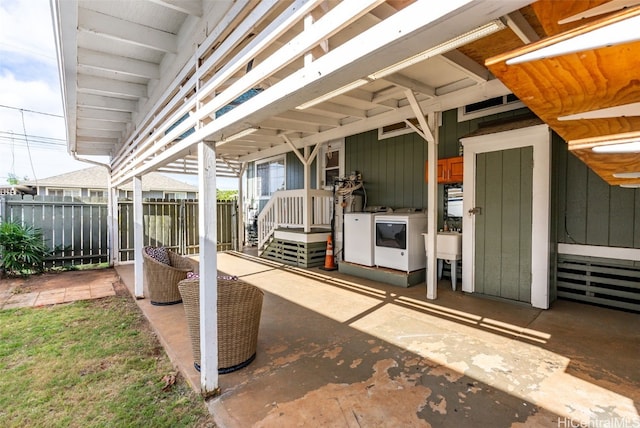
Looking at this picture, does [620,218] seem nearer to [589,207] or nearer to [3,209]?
[589,207]

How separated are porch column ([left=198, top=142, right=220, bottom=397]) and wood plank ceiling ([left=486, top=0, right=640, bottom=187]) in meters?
1.91

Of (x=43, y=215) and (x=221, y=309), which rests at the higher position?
(x=43, y=215)

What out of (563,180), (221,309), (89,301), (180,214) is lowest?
(89,301)

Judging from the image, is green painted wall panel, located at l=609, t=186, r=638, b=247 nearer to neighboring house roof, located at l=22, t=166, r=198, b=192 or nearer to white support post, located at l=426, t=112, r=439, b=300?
white support post, located at l=426, t=112, r=439, b=300

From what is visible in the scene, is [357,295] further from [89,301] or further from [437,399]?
[89,301]

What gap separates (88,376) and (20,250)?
219 inches

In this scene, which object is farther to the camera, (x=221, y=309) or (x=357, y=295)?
(x=357, y=295)

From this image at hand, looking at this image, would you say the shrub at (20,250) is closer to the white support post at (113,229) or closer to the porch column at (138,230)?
the white support post at (113,229)

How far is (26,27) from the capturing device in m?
2.45

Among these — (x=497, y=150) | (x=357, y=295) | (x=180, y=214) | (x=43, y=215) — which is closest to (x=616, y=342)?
(x=497, y=150)

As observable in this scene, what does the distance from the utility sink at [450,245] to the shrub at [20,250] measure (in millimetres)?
7801

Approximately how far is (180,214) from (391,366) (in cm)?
772

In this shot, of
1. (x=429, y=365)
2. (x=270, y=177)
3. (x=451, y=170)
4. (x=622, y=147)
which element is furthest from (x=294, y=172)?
(x=622, y=147)

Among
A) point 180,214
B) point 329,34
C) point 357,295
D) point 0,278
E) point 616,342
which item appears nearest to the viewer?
point 329,34
